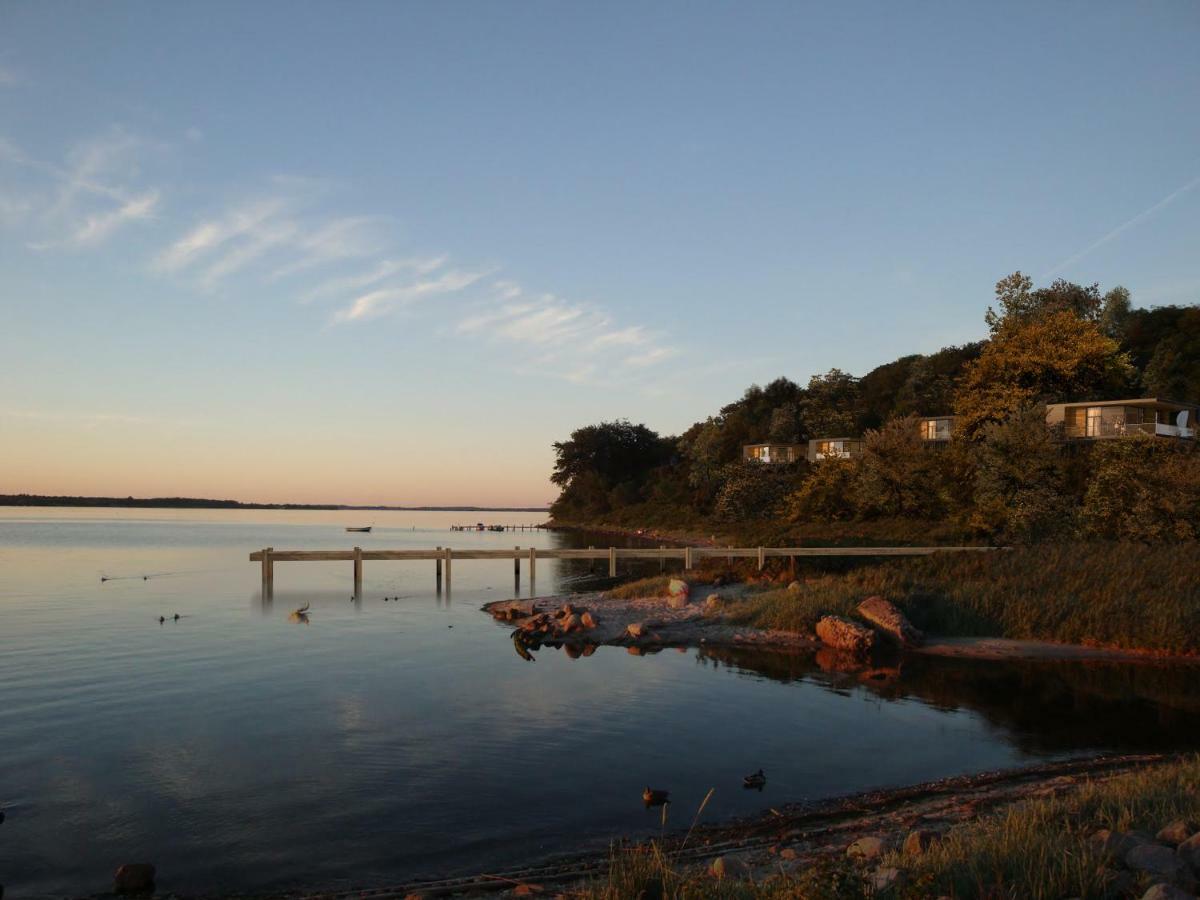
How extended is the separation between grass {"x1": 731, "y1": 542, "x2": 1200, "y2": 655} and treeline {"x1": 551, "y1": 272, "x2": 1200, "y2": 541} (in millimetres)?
11873

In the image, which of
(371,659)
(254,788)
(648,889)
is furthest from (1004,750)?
(371,659)

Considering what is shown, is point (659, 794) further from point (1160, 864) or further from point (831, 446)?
point (831, 446)

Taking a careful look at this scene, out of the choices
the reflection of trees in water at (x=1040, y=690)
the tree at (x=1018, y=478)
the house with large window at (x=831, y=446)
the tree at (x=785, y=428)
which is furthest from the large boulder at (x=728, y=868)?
the tree at (x=785, y=428)

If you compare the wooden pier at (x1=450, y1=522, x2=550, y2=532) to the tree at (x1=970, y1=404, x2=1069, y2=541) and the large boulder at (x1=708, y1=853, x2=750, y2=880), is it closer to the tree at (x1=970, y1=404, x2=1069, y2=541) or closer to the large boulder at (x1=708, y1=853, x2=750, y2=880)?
the tree at (x1=970, y1=404, x2=1069, y2=541)

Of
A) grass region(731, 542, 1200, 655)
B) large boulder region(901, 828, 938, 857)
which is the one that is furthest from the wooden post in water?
large boulder region(901, 828, 938, 857)

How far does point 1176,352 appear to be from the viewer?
266 feet

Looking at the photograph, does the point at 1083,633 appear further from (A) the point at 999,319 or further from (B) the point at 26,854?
(A) the point at 999,319

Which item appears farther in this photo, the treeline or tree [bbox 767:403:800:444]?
tree [bbox 767:403:800:444]

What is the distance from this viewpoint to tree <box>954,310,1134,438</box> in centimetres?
5581

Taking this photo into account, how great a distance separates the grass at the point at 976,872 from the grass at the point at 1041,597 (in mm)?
17661

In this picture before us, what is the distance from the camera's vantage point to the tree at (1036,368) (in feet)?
183

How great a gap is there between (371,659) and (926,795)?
16123mm

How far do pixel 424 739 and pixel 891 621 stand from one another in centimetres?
1518

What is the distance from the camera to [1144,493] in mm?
37875
